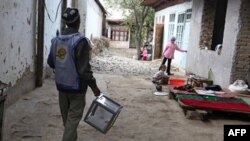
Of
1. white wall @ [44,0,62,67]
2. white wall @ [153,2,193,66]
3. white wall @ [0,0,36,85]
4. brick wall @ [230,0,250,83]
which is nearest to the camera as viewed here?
white wall @ [0,0,36,85]

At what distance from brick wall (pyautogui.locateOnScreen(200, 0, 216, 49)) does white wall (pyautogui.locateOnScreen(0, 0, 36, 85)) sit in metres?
6.21

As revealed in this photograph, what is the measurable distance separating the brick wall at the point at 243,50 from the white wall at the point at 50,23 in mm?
4705

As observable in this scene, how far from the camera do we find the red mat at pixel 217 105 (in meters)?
6.71

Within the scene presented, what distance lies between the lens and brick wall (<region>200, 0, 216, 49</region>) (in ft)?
39.0

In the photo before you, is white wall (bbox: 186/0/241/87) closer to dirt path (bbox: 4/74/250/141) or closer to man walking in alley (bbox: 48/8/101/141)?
dirt path (bbox: 4/74/250/141)

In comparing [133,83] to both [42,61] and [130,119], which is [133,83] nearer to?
[42,61]

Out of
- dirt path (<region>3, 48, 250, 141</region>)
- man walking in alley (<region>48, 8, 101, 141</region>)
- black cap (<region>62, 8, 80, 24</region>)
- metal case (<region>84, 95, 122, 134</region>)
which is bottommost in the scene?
dirt path (<region>3, 48, 250, 141</region>)

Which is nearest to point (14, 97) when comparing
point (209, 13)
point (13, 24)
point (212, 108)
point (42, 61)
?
point (13, 24)

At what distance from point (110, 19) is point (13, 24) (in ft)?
110

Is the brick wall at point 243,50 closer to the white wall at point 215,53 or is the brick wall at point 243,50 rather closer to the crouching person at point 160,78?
the white wall at point 215,53

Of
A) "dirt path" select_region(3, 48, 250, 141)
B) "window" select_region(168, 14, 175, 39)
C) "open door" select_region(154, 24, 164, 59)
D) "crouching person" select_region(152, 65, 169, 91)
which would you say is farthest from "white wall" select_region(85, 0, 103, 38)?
"dirt path" select_region(3, 48, 250, 141)

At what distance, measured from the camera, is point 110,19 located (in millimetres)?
39406

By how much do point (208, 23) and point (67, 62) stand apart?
8.88m

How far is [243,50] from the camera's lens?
870 cm
